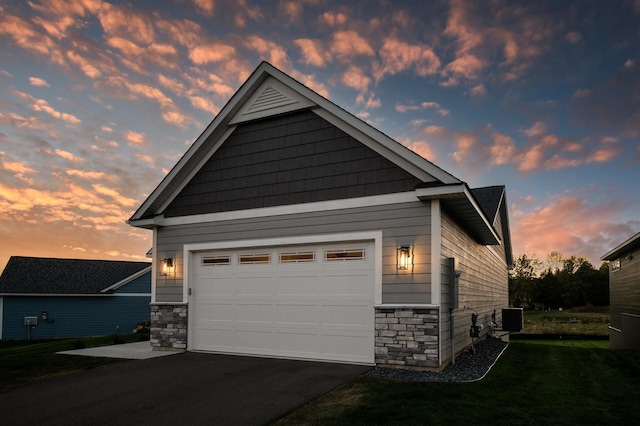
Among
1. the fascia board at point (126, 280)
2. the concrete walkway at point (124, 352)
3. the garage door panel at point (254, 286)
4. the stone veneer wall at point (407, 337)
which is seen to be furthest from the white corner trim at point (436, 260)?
the fascia board at point (126, 280)

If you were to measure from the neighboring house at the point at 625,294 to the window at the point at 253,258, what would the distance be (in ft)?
42.9

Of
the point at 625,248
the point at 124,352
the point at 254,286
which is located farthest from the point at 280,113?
the point at 625,248

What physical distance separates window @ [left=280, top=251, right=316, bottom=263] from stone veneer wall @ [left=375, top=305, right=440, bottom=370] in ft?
6.03

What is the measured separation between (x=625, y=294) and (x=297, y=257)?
16470mm

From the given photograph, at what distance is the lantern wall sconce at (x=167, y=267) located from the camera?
1159 centimetres

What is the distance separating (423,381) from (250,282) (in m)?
4.58

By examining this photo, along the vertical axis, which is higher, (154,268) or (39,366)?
(154,268)

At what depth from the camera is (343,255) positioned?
9453 mm

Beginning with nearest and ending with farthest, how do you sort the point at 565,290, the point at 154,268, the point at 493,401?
the point at 493,401
the point at 154,268
the point at 565,290

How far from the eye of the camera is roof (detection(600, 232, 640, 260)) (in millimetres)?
16525

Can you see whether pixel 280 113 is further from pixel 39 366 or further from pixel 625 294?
pixel 625 294

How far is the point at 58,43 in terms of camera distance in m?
11.6

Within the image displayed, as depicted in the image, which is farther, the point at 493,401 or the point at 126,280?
the point at 126,280

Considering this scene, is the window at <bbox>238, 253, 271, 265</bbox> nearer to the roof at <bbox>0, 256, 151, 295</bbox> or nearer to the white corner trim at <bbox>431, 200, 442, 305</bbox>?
the white corner trim at <bbox>431, 200, 442, 305</bbox>
